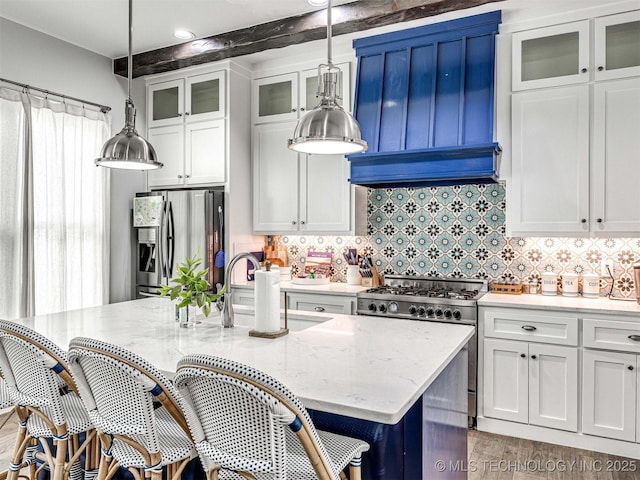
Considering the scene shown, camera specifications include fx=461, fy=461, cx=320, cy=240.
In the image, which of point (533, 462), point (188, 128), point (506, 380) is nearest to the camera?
point (533, 462)

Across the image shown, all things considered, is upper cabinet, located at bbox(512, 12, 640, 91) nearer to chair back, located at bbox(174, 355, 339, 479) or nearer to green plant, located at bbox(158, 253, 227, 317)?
green plant, located at bbox(158, 253, 227, 317)

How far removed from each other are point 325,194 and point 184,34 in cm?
172

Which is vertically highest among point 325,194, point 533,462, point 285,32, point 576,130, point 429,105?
point 285,32

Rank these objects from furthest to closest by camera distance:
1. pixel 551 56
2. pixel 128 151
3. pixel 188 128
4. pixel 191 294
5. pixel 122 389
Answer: pixel 188 128 → pixel 551 56 → pixel 128 151 → pixel 191 294 → pixel 122 389

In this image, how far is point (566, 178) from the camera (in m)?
3.11

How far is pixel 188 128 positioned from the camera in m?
4.29

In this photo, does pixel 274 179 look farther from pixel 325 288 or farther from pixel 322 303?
pixel 322 303

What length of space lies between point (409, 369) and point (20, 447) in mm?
1656

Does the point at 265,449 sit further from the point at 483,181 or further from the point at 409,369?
the point at 483,181

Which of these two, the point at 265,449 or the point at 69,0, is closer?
the point at 265,449

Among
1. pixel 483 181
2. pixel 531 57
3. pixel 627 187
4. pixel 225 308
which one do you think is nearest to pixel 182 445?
pixel 225 308

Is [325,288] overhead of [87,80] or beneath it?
beneath

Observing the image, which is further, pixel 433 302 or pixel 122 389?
pixel 433 302

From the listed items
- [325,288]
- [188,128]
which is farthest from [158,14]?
[325,288]
